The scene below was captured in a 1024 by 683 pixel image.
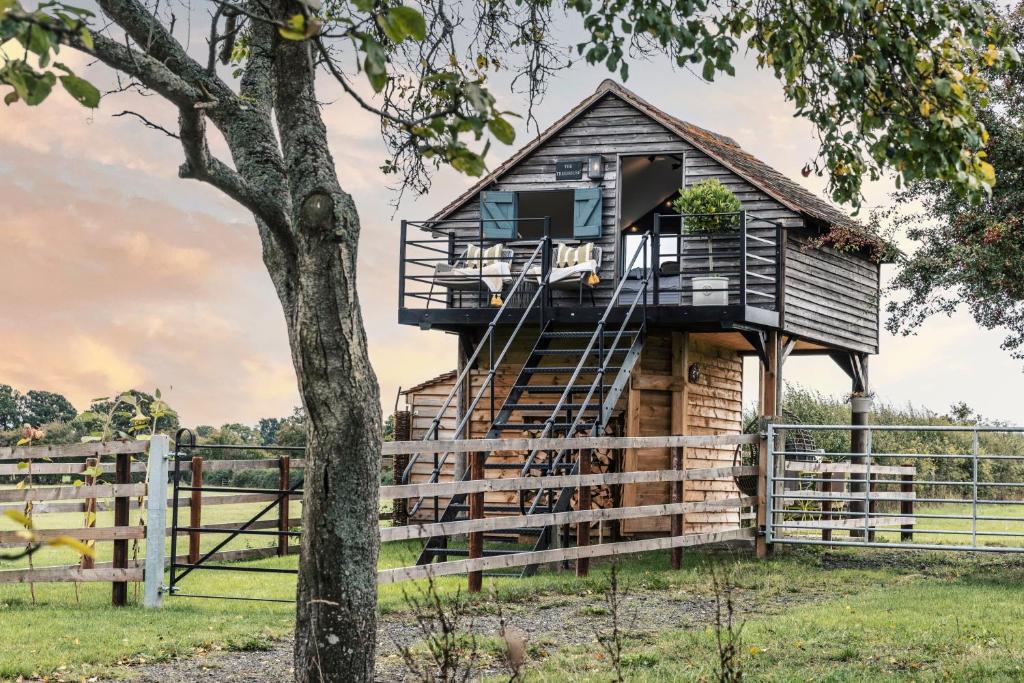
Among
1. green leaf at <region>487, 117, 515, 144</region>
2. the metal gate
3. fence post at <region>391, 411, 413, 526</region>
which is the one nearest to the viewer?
green leaf at <region>487, 117, 515, 144</region>

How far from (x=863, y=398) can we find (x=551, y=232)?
22.4ft

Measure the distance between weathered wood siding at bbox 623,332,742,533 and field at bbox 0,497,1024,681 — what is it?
4.36 metres

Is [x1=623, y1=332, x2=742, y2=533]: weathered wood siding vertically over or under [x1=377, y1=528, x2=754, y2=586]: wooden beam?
over

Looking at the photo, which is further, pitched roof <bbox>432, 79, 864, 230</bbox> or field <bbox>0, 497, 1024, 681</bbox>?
pitched roof <bbox>432, 79, 864, 230</bbox>

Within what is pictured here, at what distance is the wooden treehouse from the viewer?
17297 mm

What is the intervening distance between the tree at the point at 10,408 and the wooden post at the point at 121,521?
2803 centimetres

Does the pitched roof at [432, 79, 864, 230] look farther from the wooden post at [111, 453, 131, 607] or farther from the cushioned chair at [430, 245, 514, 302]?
the wooden post at [111, 453, 131, 607]

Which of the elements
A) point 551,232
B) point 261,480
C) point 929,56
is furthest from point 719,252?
point 261,480

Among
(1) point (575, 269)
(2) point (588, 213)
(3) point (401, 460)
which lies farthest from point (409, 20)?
(3) point (401, 460)

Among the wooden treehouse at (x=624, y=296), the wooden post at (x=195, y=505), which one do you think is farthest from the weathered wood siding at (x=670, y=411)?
→ the wooden post at (x=195, y=505)

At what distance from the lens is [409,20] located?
3.47 m

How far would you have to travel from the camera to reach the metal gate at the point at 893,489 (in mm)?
13775

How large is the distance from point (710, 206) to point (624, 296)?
A: 204 cm

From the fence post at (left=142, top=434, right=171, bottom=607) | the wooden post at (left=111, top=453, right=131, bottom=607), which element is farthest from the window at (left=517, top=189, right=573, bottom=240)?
the fence post at (left=142, top=434, right=171, bottom=607)
